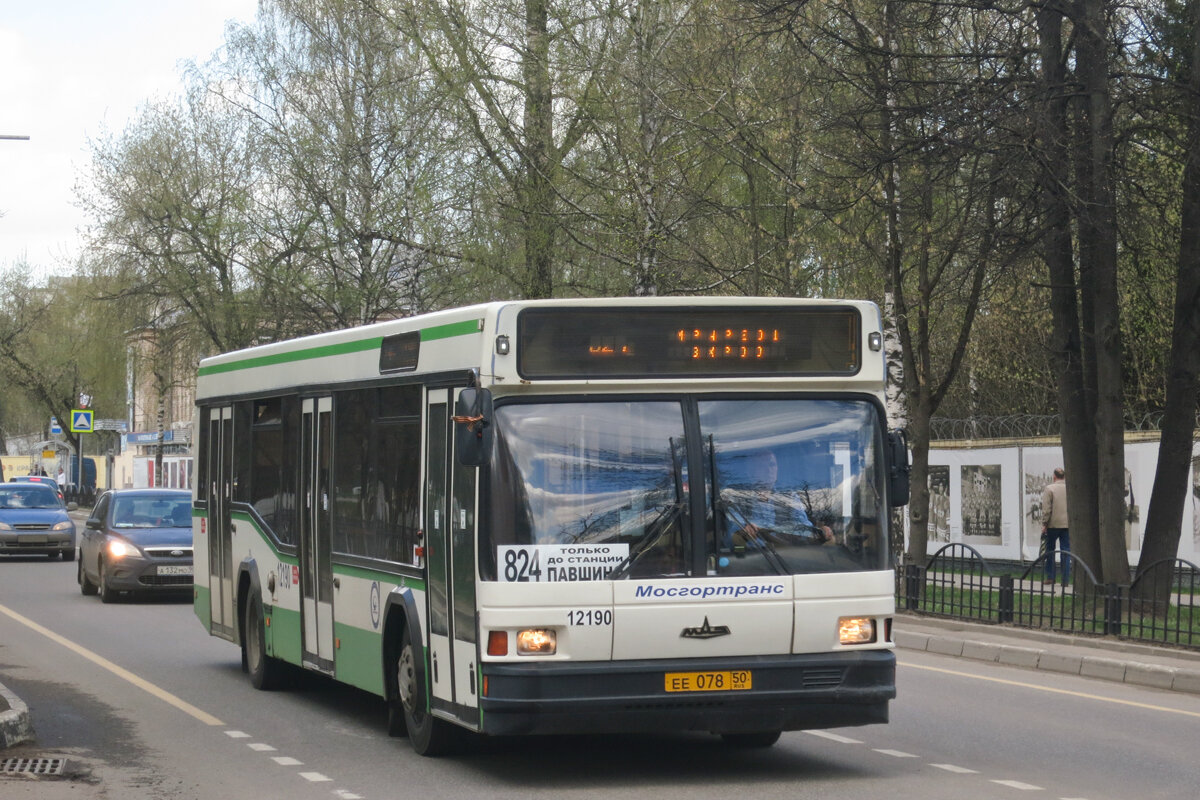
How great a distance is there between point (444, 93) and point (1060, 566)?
13547 millimetres

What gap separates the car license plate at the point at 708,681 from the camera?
912 cm

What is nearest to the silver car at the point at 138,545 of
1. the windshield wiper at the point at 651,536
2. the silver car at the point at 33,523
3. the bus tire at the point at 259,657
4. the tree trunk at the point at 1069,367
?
the silver car at the point at 33,523

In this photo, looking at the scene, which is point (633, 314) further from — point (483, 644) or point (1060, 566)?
point (1060, 566)

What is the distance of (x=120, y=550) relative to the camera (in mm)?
24453

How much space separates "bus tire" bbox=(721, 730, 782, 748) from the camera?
1069cm

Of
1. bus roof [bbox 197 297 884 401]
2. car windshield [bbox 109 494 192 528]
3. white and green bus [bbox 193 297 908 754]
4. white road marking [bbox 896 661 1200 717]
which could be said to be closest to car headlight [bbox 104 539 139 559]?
car windshield [bbox 109 494 192 528]

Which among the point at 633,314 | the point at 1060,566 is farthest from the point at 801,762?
the point at 1060,566

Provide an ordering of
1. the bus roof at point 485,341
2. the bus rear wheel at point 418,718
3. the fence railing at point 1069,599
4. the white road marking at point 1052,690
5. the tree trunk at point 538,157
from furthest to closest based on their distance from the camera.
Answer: the tree trunk at point 538,157
the fence railing at point 1069,599
the white road marking at point 1052,690
the bus rear wheel at point 418,718
the bus roof at point 485,341

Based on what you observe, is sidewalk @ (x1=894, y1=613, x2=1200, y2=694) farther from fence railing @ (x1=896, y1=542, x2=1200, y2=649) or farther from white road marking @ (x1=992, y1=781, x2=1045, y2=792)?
white road marking @ (x1=992, y1=781, x2=1045, y2=792)

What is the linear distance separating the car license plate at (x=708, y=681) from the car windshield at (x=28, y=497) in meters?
30.1

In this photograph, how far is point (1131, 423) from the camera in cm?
3650

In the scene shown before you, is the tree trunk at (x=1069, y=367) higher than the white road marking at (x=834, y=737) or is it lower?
higher

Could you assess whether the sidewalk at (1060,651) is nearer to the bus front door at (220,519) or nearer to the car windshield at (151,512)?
the bus front door at (220,519)

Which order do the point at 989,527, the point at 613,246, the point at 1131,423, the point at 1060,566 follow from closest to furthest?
the point at 1060,566, the point at 613,246, the point at 989,527, the point at 1131,423
